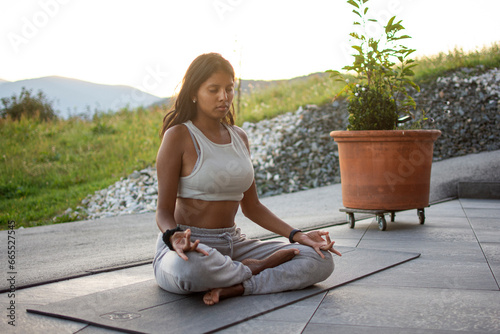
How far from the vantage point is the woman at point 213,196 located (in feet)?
7.75

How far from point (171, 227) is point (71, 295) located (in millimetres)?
716

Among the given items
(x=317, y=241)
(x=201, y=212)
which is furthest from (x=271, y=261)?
(x=201, y=212)

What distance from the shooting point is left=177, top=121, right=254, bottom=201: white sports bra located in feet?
7.89

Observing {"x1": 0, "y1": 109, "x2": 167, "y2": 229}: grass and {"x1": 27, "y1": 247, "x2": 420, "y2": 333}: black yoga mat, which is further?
{"x1": 0, "y1": 109, "x2": 167, "y2": 229}: grass

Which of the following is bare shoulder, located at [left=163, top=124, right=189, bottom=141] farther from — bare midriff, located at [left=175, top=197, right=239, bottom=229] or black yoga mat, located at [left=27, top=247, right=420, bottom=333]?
black yoga mat, located at [left=27, top=247, right=420, bottom=333]


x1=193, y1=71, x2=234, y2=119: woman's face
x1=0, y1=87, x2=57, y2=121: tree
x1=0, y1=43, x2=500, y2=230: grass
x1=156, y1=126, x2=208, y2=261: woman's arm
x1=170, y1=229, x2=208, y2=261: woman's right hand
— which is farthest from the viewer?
x1=0, y1=87, x2=57, y2=121: tree

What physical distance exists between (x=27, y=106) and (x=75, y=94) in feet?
4.99

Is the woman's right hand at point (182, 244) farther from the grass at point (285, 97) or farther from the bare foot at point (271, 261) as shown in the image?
the grass at point (285, 97)

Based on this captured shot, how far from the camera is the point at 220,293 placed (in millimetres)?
2236

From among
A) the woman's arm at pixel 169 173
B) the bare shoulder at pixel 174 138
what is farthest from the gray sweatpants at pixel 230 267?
the bare shoulder at pixel 174 138

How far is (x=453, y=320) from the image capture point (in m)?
1.95

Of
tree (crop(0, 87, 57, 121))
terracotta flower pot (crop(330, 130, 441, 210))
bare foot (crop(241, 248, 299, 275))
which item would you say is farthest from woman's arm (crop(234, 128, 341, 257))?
tree (crop(0, 87, 57, 121))

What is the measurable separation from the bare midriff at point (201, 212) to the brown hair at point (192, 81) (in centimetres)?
40

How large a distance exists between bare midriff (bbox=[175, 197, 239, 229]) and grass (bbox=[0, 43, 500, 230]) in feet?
16.2
